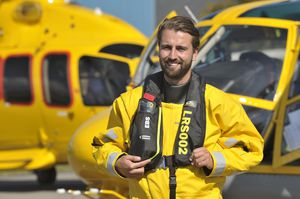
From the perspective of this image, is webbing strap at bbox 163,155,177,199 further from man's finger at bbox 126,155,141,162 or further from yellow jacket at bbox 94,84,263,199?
man's finger at bbox 126,155,141,162

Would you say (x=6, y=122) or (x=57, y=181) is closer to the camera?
(x=6, y=122)

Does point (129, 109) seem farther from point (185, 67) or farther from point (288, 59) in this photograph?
point (288, 59)

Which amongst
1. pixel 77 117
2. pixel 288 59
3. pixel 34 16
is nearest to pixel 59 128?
pixel 77 117

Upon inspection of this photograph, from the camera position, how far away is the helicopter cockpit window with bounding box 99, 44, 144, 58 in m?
11.4

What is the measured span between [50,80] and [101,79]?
0.80 meters

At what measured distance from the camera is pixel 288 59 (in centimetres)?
575

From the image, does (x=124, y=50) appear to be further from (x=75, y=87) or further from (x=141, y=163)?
(x=141, y=163)

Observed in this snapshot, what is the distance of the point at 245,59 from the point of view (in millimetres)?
6113

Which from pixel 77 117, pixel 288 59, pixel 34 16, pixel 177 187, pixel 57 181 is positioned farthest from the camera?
pixel 57 181

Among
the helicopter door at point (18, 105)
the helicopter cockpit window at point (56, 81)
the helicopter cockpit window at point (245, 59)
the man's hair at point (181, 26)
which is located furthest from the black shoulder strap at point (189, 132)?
the helicopter door at point (18, 105)

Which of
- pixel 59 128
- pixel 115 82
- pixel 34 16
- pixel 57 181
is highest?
pixel 34 16

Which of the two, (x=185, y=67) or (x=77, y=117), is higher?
(x=185, y=67)

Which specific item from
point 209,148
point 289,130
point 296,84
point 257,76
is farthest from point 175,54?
point 257,76

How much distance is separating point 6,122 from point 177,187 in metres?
8.73
